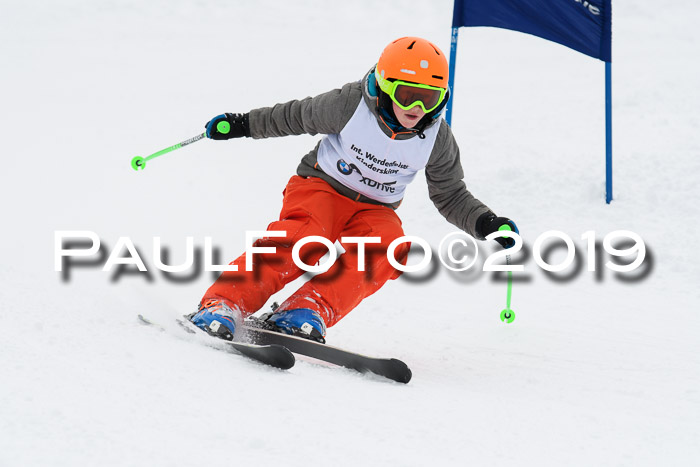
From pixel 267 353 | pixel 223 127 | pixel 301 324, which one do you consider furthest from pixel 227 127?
pixel 267 353

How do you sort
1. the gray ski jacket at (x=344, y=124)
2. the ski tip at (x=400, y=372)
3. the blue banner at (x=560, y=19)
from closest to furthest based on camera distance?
the ski tip at (x=400, y=372) → the gray ski jacket at (x=344, y=124) → the blue banner at (x=560, y=19)

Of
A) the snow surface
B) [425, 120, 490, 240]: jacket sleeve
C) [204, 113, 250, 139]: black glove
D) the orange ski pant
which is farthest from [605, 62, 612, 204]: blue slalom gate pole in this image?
[204, 113, 250, 139]: black glove

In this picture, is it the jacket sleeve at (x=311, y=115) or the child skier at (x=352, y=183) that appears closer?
the child skier at (x=352, y=183)

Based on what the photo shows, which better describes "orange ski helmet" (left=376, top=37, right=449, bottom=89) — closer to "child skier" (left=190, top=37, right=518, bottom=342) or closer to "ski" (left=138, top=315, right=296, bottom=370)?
"child skier" (left=190, top=37, right=518, bottom=342)

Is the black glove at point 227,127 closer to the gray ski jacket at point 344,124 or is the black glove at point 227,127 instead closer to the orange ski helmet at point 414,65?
the gray ski jacket at point 344,124

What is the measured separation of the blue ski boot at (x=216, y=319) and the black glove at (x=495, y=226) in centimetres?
131

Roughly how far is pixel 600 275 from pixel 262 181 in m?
3.06

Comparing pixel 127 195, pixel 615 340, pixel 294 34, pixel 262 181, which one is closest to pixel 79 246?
pixel 127 195

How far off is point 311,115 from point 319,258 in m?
0.69

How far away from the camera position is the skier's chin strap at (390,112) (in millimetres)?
3535

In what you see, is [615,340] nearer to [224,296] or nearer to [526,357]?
[526,357]

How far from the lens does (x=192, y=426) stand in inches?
78.8

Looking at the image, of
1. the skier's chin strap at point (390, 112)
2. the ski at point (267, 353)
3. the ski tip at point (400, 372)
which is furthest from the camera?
the skier's chin strap at point (390, 112)

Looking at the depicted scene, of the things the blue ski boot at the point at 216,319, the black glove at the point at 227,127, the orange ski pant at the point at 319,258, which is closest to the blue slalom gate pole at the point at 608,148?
the orange ski pant at the point at 319,258
